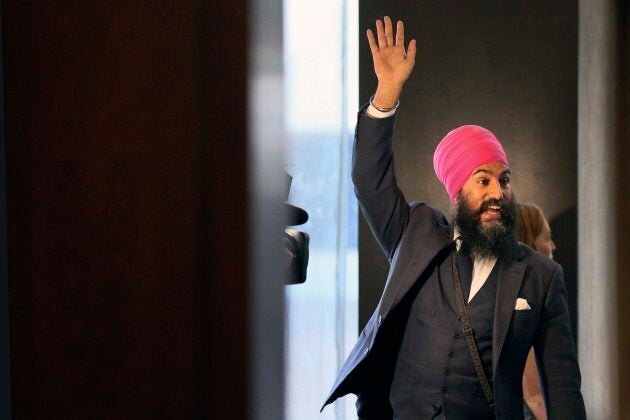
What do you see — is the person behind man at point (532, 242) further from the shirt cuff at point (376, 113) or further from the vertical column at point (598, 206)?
the shirt cuff at point (376, 113)

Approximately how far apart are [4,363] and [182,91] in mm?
188

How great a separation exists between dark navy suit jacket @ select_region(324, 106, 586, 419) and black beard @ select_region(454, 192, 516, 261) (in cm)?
4

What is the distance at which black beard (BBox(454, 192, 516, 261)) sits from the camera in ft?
7.66

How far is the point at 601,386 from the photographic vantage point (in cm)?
393

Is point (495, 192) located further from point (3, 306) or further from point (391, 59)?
point (3, 306)

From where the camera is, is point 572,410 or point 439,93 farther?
point 439,93

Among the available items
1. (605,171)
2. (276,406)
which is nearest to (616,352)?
(605,171)

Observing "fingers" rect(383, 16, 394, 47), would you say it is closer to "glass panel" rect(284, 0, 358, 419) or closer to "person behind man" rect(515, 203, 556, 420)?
"person behind man" rect(515, 203, 556, 420)

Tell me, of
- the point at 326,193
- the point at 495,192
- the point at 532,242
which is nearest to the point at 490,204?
the point at 495,192

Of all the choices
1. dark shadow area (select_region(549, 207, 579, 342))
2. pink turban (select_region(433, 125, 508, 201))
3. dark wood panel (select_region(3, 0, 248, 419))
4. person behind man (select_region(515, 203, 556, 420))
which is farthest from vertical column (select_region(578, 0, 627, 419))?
dark wood panel (select_region(3, 0, 248, 419))

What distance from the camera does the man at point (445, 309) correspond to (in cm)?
221

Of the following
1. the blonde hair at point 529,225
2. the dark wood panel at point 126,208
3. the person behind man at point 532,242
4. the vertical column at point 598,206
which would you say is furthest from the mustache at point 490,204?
the dark wood panel at point 126,208

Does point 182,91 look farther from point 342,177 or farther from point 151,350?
point 342,177

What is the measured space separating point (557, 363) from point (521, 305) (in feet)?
0.59
